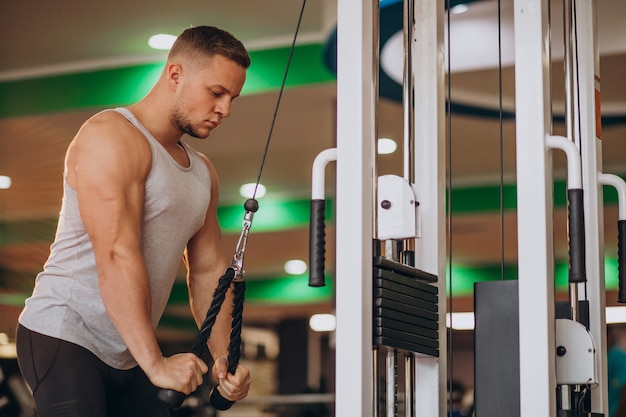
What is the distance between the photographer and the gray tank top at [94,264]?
222cm

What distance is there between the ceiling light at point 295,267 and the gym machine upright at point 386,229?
5.37 meters

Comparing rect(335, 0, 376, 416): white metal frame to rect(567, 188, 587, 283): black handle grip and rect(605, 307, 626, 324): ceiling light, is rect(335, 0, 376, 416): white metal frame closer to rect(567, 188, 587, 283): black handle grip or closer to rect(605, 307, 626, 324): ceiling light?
rect(567, 188, 587, 283): black handle grip

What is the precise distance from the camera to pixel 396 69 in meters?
5.08

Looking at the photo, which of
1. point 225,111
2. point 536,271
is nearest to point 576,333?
point 536,271

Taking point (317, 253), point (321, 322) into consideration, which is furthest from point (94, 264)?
point (321, 322)

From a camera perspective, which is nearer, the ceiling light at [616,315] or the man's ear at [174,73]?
the man's ear at [174,73]

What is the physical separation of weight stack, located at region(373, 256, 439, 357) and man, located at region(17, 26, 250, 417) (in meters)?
0.42

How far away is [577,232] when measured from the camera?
6.63 feet

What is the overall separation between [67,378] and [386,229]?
2.48 feet

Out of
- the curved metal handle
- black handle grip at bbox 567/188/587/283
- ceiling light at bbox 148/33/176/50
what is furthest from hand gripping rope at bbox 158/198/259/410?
ceiling light at bbox 148/33/176/50

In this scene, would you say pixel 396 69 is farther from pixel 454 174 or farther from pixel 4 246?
pixel 4 246

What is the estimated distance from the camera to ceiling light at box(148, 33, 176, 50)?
6191 mm

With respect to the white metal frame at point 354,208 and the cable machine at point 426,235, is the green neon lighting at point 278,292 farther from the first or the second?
the white metal frame at point 354,208

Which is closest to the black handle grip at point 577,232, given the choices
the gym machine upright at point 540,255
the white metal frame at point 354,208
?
the gym machine upright at point 540,255
